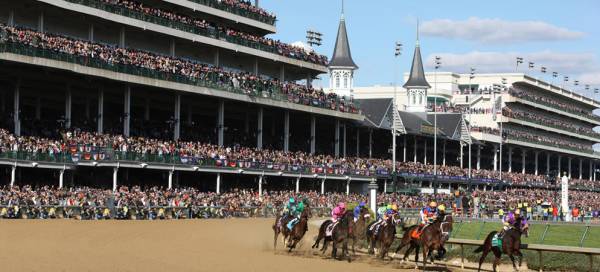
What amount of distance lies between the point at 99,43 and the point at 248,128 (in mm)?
15727

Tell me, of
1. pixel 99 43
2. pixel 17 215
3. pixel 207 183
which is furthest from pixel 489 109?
pixel 17 215

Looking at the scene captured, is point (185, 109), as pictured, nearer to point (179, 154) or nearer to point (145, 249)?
point (179, 154)

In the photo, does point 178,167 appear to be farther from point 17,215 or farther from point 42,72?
point 17,215

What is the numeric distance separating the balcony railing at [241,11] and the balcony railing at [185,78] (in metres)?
5.18

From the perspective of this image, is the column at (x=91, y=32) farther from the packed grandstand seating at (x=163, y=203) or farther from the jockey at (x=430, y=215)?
the jockey at (x=430, y=215)

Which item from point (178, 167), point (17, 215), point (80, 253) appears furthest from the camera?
point (178, 167)

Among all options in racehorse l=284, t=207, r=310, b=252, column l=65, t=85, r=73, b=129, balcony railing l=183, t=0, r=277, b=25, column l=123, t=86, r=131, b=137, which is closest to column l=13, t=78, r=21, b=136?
column l=65, t=85, r=73, b=129

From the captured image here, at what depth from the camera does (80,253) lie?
25.0 m

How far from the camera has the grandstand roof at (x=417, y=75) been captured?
97.7 m

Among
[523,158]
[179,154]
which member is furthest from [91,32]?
[523,158]

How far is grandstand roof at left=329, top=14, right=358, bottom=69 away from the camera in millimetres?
86562

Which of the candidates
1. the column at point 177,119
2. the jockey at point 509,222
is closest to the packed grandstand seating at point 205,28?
the column at point 177,119

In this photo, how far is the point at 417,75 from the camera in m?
99.8

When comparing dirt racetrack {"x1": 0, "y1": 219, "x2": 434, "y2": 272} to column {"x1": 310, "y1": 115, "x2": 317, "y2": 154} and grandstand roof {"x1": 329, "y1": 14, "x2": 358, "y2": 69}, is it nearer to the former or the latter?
column {"x1": 310, "y1": 115, "x2": 317, "y2": 154}
